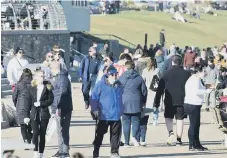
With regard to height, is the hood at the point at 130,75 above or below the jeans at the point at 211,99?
above

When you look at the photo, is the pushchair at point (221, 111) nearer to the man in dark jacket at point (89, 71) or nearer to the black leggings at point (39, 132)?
the black leggings at point (39, 132)

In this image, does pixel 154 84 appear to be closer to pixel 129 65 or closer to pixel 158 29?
pixel 129 65

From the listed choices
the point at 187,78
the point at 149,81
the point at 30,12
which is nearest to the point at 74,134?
the point at 149,81

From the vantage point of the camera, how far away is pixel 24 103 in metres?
14.0

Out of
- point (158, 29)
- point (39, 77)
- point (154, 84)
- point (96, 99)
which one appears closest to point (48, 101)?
point (39, 77)

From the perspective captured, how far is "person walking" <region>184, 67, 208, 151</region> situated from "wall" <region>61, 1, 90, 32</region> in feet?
116

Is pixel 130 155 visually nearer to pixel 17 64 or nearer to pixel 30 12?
pixel 17 64

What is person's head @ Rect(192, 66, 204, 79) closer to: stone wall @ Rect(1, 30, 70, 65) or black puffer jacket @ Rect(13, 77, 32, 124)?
black puffer jacket @ Rect(13, 77, 32, 124)

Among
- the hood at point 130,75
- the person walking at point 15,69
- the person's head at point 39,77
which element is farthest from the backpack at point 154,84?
the person's head at point 39,77

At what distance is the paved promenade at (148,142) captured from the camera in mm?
14602

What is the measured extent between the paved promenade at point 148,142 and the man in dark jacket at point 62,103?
63 centimetres

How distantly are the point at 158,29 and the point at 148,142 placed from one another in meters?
60.5

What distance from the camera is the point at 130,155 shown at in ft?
47.6

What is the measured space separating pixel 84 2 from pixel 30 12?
15.2m
